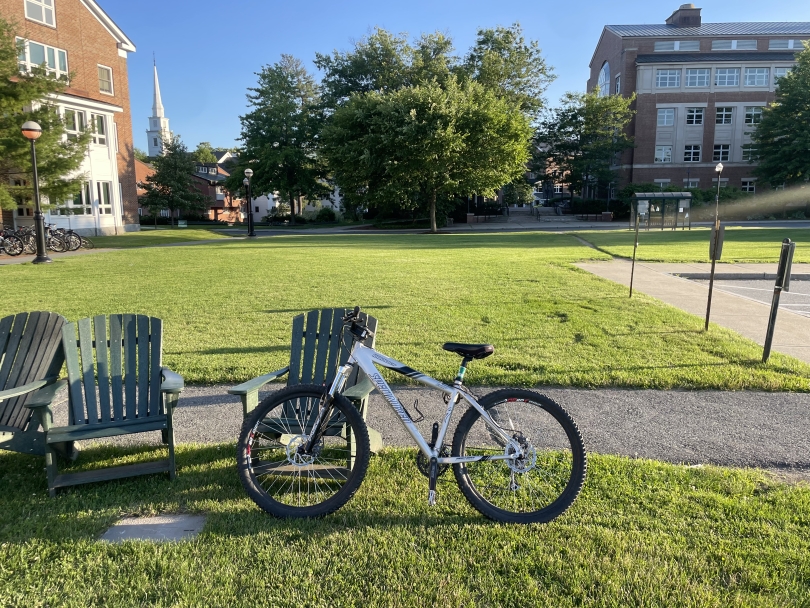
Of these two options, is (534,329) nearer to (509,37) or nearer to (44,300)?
(44,300)

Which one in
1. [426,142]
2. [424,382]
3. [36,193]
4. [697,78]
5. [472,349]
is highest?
[697,78]

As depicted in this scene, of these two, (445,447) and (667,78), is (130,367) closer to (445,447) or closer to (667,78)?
(445,447)

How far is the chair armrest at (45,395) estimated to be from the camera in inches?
134

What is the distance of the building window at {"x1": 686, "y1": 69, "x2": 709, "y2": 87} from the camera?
5600 centimetres

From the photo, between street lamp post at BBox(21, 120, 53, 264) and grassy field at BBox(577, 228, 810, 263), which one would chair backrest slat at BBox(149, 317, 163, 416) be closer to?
street lamp post at BBox(21, 120, 53, 264)

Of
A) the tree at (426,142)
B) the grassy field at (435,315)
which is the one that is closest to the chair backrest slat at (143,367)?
the grassy field at (435,315)

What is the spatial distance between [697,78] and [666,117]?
4.66 metres

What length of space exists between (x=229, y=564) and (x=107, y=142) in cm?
3568

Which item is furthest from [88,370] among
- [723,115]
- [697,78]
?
[723,115]

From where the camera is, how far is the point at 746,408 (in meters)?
5.09

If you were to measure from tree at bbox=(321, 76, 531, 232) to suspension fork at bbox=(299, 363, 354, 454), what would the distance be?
3165 cm

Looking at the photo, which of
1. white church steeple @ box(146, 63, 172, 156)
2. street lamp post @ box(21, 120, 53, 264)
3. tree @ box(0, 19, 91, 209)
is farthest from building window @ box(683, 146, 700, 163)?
white church steeple @ box(146, 63, 172, 156)

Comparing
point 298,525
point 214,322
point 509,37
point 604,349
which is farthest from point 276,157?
point 298,525

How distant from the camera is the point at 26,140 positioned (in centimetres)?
1944
